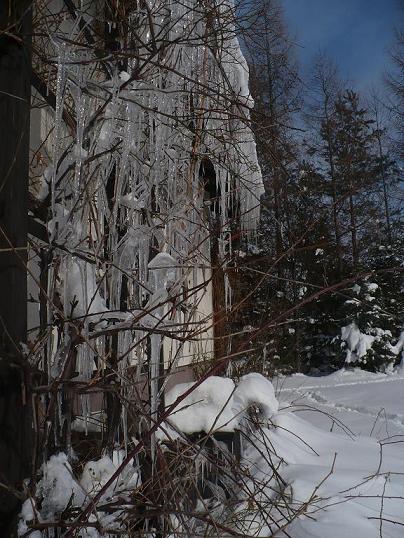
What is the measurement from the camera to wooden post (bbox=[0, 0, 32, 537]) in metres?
1.47

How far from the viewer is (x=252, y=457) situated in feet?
12.2

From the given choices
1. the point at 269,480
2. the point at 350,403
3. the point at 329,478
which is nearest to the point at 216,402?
the point at 329,478

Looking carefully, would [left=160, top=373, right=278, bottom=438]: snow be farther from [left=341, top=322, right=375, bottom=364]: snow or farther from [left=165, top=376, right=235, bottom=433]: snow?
[left=341, top=322, right=375, bottom=364]: snow

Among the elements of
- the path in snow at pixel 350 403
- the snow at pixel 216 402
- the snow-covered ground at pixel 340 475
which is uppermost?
the snow at pixel 216 402

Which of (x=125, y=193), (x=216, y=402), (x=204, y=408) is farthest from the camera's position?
(x=216, y=402)

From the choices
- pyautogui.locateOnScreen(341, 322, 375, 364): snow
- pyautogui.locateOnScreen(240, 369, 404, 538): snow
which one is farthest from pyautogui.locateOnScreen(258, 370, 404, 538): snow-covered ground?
pyautogui.locateOnScreen(341, 322, 375, 364): snow

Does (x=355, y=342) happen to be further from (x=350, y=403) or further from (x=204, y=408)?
(x=204, y=408)

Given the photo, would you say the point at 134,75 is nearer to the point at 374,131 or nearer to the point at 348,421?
the point at 348,421

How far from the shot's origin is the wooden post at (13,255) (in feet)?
4.82

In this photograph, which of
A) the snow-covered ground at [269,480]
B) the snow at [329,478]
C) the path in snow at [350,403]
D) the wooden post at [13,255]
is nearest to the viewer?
the wooden post at [13,255]

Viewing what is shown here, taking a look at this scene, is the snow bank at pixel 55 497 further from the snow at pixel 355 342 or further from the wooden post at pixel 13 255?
the snow at pixel 355 342

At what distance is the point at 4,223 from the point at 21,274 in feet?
0.48

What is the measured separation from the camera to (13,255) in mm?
1521

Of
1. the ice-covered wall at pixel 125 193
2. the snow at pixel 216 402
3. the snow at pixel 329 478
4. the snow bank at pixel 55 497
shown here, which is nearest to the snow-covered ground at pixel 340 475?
the snow at pixel 329 478
